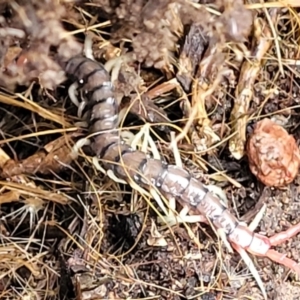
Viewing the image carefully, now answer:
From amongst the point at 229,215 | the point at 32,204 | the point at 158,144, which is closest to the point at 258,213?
the point at 229,215

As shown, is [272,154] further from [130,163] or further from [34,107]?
[34,107]

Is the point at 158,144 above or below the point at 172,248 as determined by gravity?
above

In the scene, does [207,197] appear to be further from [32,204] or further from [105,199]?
[32,204]

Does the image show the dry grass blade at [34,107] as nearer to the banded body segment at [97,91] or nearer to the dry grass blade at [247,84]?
the banded body segment at [97,91]

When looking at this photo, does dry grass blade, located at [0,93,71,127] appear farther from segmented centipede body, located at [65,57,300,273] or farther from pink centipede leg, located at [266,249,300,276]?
pink centipede leg, located at [266,249,300,276]

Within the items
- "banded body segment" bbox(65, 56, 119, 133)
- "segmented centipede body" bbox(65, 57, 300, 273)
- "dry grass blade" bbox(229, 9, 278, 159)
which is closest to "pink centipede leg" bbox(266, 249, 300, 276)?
"segmented centipede body" bbox(65, 57, 300, 273)

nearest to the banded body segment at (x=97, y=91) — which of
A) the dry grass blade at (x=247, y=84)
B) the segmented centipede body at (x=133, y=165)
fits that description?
the segmented centipede body at (x=133, y=165)
